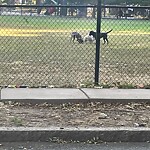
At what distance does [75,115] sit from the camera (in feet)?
20.4

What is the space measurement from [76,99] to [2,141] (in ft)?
6.08

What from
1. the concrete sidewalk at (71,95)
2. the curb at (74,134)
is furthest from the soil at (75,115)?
the curb at (74,134)

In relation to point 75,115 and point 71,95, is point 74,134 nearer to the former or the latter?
point 75,115

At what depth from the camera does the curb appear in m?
5.32

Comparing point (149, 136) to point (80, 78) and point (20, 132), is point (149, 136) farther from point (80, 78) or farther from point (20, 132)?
point (80, 78)

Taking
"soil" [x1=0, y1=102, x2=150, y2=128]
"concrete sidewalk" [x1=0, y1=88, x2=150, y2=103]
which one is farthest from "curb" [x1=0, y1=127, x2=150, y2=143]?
"concrete sidewalk" [x1=0, y1=88, x2=150, y2=103]

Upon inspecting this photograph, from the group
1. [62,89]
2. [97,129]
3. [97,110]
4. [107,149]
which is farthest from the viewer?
[62,89]

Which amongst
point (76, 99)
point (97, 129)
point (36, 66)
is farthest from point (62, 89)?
point (36, 66)

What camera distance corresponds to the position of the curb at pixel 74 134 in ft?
17.5

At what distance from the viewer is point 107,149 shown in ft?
16.7

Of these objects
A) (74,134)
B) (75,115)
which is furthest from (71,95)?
(74,134)

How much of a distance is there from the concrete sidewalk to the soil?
0.12m

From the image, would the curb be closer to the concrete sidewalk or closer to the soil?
the soil

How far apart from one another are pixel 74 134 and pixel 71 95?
1.83 meters
